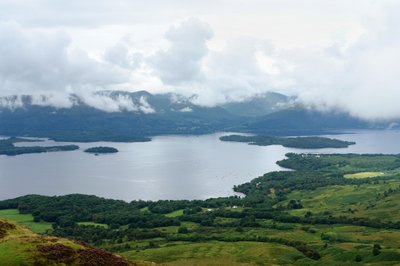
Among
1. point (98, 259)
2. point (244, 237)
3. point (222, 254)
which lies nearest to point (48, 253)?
point (98, 259)

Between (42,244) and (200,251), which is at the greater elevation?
(42,244)

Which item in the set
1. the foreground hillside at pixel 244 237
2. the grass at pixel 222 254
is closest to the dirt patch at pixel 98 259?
the grass at pixel 222 254

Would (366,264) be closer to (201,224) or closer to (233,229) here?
(233,229)

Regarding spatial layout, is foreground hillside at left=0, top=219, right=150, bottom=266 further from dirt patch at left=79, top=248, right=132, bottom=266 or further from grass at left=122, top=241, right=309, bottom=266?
grass at left=122, top=241, right=309, bottom=266

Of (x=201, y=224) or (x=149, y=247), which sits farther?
(x=201, y=224)

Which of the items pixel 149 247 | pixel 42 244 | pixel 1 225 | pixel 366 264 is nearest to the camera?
pixel 42 244

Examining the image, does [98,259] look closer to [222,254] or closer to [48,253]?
[48,253]

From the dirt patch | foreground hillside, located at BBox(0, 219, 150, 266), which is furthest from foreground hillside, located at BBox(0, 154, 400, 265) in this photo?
foreground hillside, located at BBox(0, 219, 150, 266)

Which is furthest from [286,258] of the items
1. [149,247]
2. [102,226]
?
[102,226]
